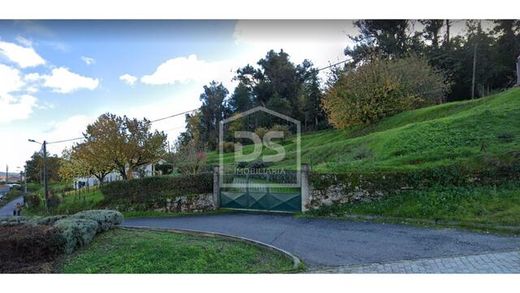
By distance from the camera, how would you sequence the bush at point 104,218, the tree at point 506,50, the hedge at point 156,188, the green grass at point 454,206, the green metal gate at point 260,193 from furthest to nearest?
the tree at point 506,50, the hedge at point 156,188, the green metal gate at point 260,193, the green grass at point 454,206, the bush at point 104,218

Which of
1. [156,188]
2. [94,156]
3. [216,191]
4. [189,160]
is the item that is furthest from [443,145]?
[94,156]

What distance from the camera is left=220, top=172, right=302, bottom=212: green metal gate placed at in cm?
1359

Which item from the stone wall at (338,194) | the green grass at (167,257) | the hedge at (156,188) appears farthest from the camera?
the hedge at (156,188)

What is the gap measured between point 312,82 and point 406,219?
30.0 meters

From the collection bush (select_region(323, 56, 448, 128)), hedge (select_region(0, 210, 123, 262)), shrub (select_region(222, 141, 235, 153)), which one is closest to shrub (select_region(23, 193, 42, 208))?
shrub (select_region(222, 141, 235, 153))

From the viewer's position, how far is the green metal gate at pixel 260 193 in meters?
13.6

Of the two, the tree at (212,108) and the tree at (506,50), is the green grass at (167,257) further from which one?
the tree at (212,108)

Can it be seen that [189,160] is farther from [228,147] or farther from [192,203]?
[228,147]

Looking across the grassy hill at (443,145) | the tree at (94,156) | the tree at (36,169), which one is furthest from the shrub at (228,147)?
the tree at (36,169)

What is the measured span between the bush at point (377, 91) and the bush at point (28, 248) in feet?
68.1

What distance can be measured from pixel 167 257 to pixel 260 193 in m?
7.84

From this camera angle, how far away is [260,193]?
47.5 ft

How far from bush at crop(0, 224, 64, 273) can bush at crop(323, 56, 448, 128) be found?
2074cm

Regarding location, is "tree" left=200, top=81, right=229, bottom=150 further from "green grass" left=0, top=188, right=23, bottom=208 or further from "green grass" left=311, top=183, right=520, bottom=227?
"green grass" left=311, top=183, right=520, bottom=227
